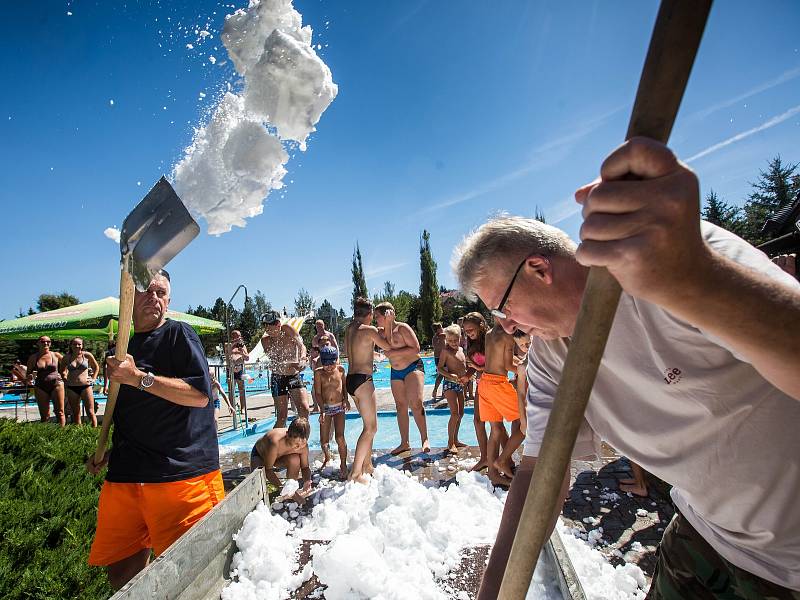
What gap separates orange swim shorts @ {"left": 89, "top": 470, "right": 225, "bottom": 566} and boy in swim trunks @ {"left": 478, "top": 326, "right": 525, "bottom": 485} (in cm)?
358

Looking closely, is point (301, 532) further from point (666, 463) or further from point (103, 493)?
point (666, 463)

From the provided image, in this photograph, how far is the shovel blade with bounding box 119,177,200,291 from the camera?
215cm

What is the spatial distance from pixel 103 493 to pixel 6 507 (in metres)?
1.87

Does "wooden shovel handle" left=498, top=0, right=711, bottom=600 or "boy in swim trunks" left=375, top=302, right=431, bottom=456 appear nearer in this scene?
"wooden shovel handle" left=498, top=0, right=711, bottom=600

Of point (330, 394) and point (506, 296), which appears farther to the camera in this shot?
point (330, 394)

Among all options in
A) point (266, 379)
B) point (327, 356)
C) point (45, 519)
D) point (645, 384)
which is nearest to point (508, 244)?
point (645, 384)

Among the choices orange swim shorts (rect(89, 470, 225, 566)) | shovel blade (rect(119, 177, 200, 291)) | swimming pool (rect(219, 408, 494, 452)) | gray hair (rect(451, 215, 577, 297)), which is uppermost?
shovel blade (rect(119, 177, 200, 291))

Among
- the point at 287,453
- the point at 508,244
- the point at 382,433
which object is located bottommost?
the point at 382,433

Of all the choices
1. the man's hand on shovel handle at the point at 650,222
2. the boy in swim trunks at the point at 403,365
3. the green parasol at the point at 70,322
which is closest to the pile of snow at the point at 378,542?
the boy in swim trunks at the point at 403,365

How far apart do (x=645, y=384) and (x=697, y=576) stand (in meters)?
0.71

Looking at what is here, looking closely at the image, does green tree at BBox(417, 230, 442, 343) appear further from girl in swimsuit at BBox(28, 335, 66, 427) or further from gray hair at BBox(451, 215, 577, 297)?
gray hair at BBox(451, 215, 577, 297)

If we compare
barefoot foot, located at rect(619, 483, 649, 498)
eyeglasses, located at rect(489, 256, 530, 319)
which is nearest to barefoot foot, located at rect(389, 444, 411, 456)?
barefoot foot, located at rect(619, 483, 649, 498)

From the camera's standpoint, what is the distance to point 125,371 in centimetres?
235

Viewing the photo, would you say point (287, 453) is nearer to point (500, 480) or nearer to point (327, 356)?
point (327, 356)
